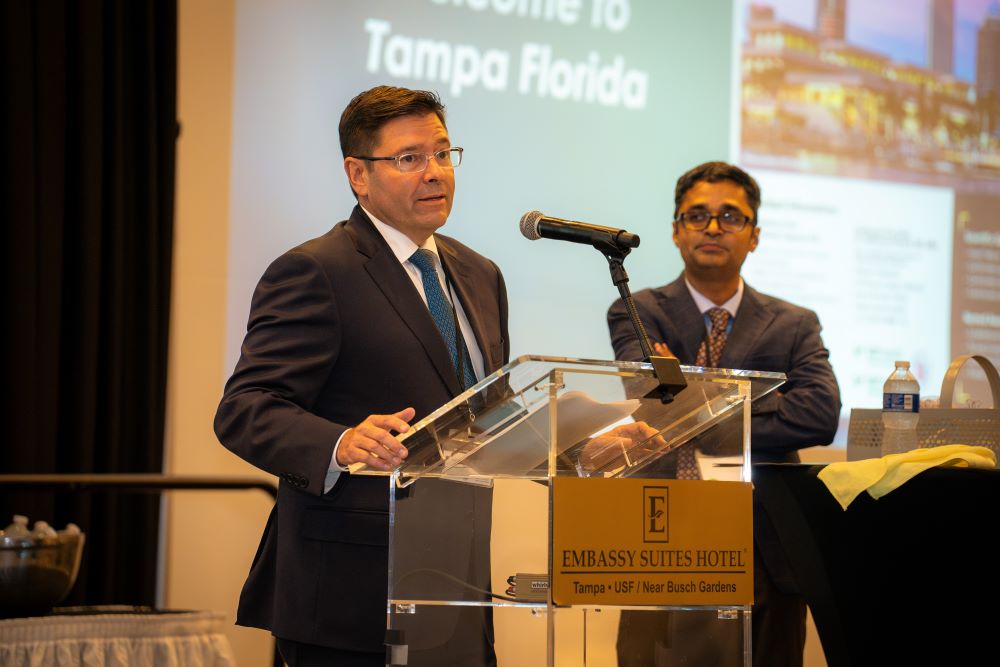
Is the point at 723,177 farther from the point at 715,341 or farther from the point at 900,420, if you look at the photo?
the point at 900,420

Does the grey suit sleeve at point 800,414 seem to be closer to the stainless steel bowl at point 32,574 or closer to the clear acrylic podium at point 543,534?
the clear acrylic podium at point 543,534

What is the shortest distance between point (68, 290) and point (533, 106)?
2.00 meters

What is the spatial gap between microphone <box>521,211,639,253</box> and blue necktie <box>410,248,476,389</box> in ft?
1.47

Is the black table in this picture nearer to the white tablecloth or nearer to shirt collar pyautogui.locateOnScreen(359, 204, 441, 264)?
shirt collar pyautogui.locateOnScreen(359, 204, 441, 264)

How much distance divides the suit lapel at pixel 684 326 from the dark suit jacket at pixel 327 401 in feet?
3.49

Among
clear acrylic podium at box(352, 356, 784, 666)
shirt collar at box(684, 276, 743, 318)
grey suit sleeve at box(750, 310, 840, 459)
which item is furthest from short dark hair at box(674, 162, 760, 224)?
clear acrylic podium at box(352, 356, 784, 666)

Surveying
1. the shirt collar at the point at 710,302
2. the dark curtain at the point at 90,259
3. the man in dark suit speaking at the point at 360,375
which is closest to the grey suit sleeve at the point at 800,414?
the shirt collar at the point at 710,302

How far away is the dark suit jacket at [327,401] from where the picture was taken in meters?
2.05

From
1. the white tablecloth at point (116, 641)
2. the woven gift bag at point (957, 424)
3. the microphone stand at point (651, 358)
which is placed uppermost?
the microphone stand at point (651, 358)

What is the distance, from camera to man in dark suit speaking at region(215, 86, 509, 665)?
2.00 metres

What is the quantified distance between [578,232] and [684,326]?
156 cm

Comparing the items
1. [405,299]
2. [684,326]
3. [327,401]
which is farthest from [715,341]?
[327,401]

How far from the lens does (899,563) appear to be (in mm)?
2086

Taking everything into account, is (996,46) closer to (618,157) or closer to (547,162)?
(618,157)
